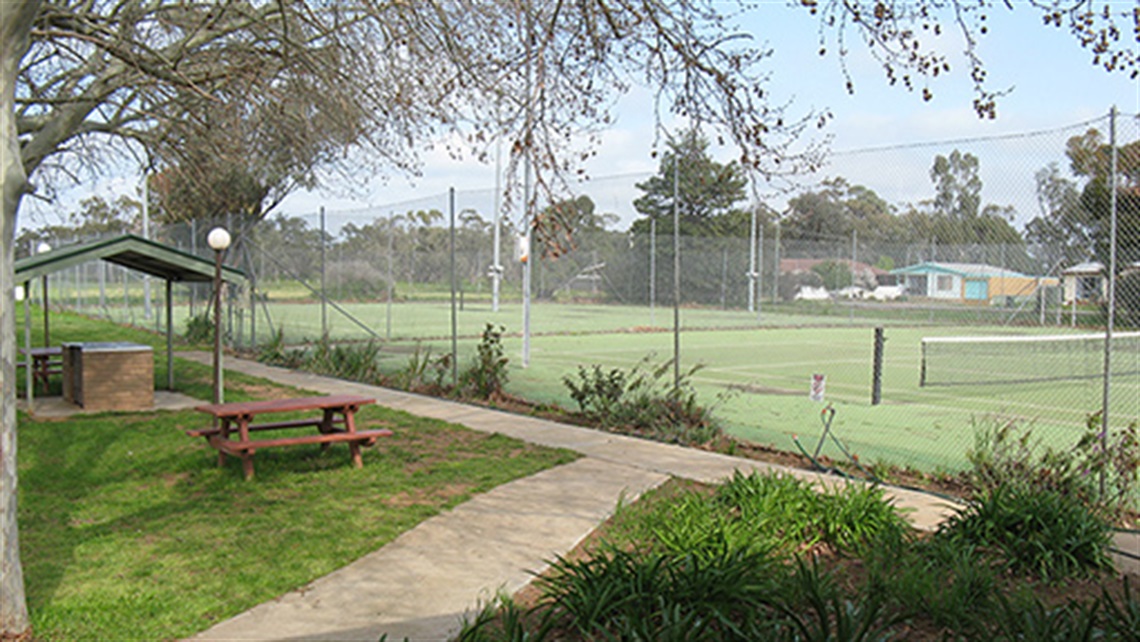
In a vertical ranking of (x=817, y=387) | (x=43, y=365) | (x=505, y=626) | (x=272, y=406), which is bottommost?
(x=505, y=626)

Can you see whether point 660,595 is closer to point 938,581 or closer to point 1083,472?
point 938,581

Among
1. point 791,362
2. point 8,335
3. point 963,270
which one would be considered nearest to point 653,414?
point 963,270

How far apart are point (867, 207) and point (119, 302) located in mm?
30090

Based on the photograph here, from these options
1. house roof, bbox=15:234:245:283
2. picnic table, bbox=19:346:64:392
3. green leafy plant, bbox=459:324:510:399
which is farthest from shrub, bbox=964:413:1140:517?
picnic table, bbox=19:346:64:392

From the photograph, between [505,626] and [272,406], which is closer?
[505,626]

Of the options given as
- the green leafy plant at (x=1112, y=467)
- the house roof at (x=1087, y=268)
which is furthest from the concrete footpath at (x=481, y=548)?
the house roof at (x=1087, y=268)

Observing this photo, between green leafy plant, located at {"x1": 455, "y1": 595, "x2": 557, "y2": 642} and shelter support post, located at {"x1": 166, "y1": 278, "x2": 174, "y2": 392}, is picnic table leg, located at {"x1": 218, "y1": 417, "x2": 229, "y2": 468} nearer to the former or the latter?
green leafy plant, located at {"x1": 455, "y1": 595, "x2": 557, "y2": 642}

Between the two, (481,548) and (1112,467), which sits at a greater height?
(1112,467)

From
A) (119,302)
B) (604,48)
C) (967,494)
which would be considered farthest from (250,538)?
(119,302)

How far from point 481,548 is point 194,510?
2.51 metres

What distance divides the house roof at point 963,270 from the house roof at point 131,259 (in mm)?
9658

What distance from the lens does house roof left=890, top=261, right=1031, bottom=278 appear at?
12.1 meters

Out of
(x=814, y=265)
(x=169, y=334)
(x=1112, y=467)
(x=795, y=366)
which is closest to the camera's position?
(x=1112, y=467)

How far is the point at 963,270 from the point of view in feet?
43.0
